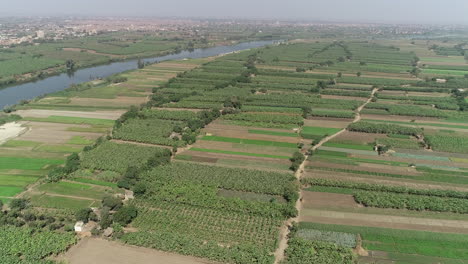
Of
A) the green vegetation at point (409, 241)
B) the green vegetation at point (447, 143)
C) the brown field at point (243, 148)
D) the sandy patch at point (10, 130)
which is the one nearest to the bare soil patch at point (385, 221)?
the green vegetation at point (409, 241)

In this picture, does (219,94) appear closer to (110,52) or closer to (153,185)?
(153,185)

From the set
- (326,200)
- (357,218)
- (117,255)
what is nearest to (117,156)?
(117,255)

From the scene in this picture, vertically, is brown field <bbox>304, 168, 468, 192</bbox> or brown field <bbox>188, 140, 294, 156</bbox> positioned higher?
brown field <bbox>188, 140, 294, 156</bbox>

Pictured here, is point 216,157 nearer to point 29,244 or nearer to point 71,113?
point 29,244

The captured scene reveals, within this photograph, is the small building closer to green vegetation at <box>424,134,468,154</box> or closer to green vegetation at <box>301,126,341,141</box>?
green vegetation at <box>301,126,341,141</box>

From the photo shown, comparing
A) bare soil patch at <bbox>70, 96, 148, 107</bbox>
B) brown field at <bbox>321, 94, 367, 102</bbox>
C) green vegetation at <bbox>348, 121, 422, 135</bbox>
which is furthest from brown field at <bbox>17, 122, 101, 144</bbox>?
brown field at <bbox>321, 94, 367, 102</bbox>

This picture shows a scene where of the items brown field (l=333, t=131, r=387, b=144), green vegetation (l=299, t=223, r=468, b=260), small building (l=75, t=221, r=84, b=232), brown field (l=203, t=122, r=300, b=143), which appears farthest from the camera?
brown field (l=203, t=122, r=300, b=143)
